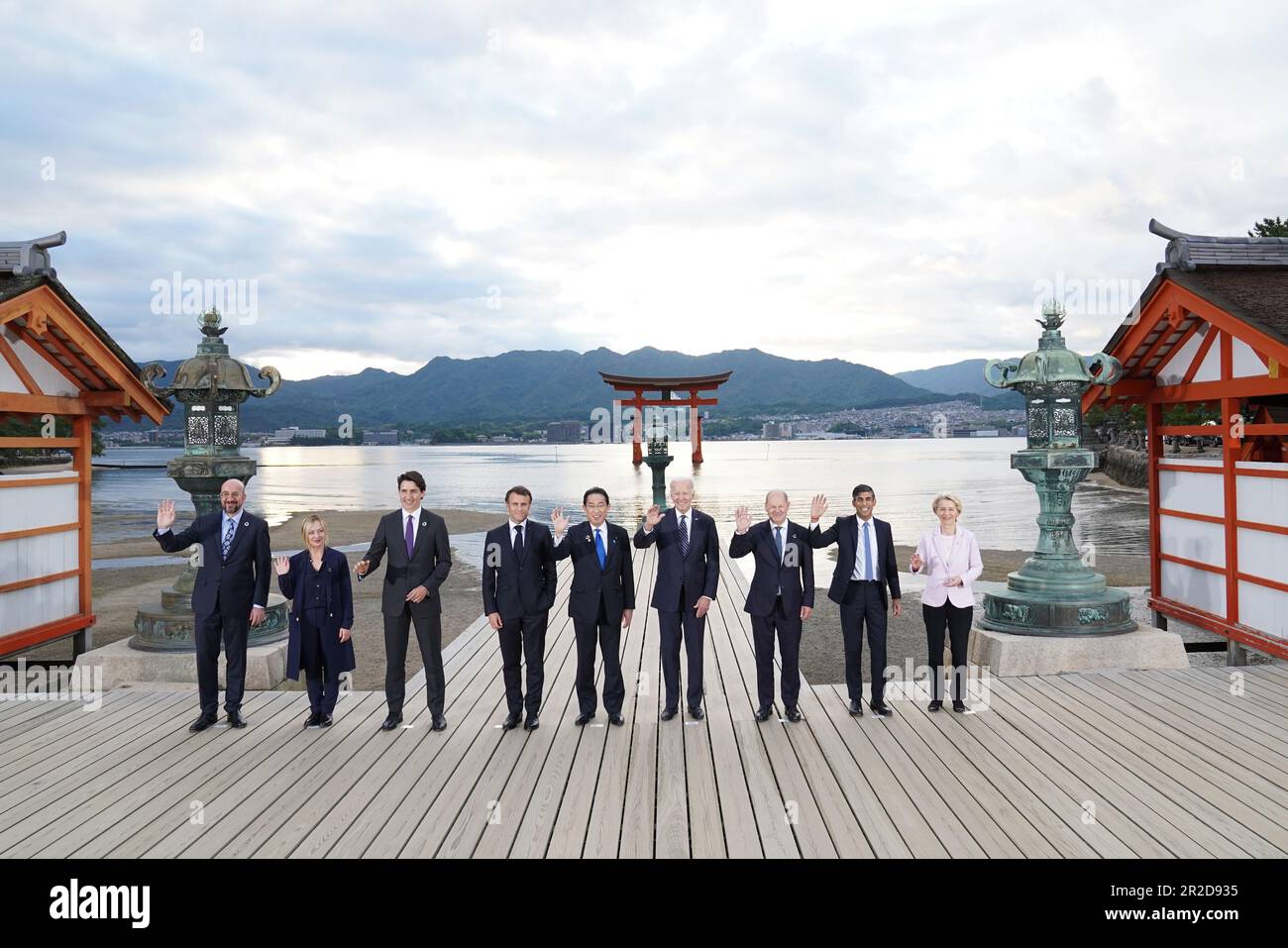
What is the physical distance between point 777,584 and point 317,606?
10.8 ft

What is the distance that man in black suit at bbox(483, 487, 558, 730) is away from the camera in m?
5.94

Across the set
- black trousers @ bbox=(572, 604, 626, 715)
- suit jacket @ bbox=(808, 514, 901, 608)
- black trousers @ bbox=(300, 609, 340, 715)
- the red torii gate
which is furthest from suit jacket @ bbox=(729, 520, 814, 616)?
the red torii gate

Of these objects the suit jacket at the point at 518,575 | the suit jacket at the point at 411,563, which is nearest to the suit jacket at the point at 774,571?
the suit jacket at the point at 518,575

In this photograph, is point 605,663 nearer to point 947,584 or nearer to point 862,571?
point 862,571

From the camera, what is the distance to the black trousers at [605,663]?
601cm

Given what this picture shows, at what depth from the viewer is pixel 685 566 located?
606 cm

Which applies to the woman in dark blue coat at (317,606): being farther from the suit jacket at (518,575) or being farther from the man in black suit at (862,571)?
the man in black suit at (862,571)

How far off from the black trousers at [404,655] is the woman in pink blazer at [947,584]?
356 centimetres

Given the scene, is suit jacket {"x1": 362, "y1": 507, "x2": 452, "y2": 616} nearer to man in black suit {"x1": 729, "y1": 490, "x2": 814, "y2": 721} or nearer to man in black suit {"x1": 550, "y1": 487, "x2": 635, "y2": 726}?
man in black suit {"x1": 550, "y1": 487, "x2": 635, "y2": 726}

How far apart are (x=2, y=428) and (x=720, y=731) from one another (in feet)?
84.2

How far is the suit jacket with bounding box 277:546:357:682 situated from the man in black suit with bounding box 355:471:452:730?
0.62 feet

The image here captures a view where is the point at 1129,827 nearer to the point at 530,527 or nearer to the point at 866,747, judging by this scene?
the point at 866,747

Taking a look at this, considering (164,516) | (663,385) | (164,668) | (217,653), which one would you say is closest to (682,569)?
(217,653)
